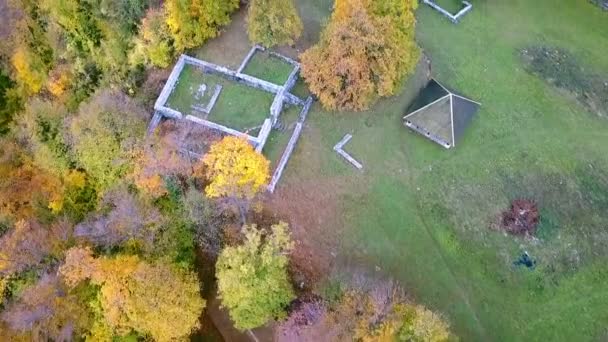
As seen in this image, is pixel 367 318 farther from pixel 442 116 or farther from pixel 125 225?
pixel 125 225

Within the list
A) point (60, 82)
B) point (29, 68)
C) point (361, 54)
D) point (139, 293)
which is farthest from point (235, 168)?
point (29, 68)

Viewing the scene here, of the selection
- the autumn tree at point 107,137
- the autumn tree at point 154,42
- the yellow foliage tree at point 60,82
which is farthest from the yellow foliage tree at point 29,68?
the autumn tree at point 154,42

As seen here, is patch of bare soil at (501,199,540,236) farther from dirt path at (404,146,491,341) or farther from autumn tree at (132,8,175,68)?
autumn tree at (132,8,175,68)

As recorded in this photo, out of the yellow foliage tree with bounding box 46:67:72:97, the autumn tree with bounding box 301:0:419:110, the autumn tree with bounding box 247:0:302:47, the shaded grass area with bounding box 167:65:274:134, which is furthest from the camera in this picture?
the yellow foliage tree with bounding box 46:67:72:97

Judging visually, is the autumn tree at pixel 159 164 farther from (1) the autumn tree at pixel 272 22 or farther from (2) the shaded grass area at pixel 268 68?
(1) the autumn tree at pixel 272 22

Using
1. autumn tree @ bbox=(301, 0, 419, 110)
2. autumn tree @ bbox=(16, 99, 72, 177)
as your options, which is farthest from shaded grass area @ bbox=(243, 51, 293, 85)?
autumn tree @ bbox=(16, 99, 72, 177)

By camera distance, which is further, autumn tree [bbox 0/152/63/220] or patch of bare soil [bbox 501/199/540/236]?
autumn tree [bbox 0/152/63/220]

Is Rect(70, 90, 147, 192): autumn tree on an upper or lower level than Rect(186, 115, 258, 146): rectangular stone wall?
lower
